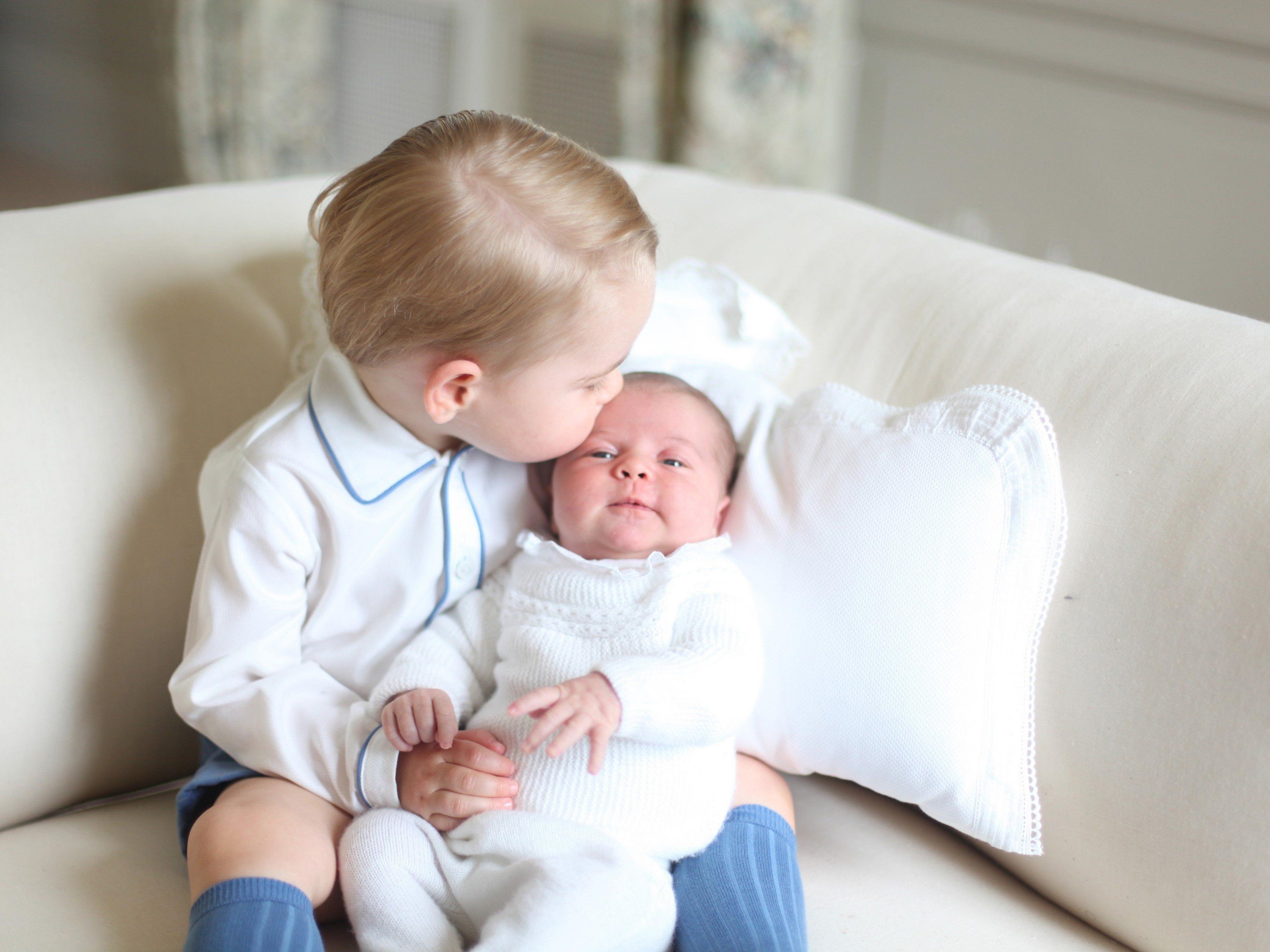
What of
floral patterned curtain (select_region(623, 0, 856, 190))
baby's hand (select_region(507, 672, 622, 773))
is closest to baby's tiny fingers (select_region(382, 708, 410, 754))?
baby's hand (select_region(507, 672, 622, 773))

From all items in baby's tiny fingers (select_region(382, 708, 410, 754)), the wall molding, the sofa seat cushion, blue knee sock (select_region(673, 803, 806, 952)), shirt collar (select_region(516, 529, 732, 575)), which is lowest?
the sofa seat cushion

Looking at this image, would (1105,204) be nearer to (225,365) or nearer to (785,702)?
(785,702)

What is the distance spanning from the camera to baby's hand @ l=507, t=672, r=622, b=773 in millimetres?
776

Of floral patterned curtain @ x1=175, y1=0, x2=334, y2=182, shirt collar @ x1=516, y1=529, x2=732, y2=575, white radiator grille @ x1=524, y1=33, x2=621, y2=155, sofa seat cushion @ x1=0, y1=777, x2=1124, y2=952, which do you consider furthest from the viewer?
white radiator grille @ x1=524, y1=33, x2=621, y2=155

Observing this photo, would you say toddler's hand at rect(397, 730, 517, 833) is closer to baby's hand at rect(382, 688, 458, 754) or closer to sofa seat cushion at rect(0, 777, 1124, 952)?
baby's hand at rect(382, 688, 458, 754)

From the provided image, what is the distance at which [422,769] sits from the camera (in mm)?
864

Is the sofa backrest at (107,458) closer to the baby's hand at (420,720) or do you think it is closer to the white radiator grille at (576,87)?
the baby's hand at (420,720)

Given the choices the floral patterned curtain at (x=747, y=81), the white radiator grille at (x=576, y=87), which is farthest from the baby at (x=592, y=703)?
the white radiator grille at (x=576, y=87)

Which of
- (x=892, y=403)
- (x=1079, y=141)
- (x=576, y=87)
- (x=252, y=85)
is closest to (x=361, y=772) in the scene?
(x=892, y=403)

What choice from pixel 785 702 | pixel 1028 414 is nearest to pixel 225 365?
pixel 785 702

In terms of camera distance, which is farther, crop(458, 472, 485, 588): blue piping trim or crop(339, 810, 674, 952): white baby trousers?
crop(458, 472, 485, 588): blue piping trim

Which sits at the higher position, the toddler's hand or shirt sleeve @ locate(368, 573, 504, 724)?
shirt sleeve @ locate(368, 573, 504, 724)

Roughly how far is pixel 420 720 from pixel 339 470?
24 cm

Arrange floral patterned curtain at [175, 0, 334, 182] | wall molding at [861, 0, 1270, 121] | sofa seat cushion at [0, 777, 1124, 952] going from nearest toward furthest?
1. sofa seat cushion at [0, 777, 1124, 952]
2. wall molding at [861, 0, 1270, 121]
3. floral patterned curtain at [175, 0, 334, 182]
